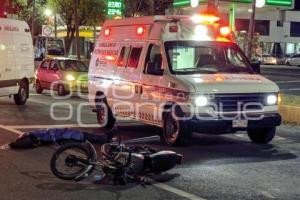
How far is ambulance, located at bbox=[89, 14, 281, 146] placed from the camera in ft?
35.0

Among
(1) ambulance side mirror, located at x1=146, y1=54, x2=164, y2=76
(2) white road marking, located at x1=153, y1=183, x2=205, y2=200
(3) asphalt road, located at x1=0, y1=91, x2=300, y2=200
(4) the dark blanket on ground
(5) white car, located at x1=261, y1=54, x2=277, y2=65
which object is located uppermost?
(1) ambulance side mirror, located at x1=146, y1=54, x2=164, y2=76

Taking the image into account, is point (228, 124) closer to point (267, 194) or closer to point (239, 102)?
point (239, 102)

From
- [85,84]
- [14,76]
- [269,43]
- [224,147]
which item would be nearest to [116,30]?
[224,147]

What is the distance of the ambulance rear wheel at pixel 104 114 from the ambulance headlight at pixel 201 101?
3.68 meters

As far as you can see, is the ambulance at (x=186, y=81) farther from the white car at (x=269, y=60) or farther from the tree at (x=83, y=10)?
the white car at (x=269, y=60)

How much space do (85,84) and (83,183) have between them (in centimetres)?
1563

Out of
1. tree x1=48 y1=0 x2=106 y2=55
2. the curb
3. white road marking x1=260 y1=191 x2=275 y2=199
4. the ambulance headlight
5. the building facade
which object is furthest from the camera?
the building facade

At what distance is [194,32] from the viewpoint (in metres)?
12.1

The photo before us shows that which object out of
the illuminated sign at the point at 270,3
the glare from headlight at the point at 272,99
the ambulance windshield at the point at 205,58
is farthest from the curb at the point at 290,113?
the illuminated sign at the point at 270,3

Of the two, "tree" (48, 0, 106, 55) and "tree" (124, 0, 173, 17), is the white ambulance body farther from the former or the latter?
"tree" (124, 0, 173, 17)

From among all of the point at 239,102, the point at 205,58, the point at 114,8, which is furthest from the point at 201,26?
the point at 114,8

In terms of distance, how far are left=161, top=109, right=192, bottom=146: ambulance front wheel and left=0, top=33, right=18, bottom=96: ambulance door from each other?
782cm

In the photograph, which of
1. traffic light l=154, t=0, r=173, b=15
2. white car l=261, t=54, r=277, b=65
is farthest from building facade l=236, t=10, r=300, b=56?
traffic light l=154, t=0, r=173, b=15

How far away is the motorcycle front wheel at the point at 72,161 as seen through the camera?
800 centimetres
